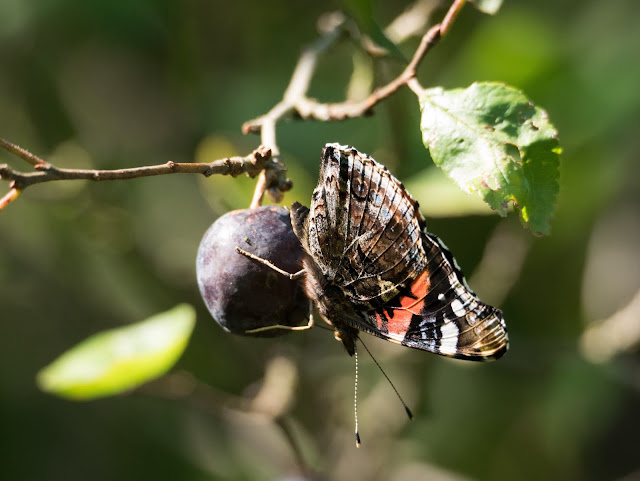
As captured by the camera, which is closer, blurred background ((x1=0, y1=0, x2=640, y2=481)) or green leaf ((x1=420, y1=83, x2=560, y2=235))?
green leaf ((x1=420, y1=83, x2=560, y2=235))

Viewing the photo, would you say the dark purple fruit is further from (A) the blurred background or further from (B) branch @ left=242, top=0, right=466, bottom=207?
(A) the blurred background

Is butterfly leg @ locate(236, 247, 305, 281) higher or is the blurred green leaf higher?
the blurred green leaf

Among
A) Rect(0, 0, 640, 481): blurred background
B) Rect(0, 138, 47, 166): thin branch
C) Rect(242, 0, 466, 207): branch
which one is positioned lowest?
Rect(0, 0, 640, 481): blurred background

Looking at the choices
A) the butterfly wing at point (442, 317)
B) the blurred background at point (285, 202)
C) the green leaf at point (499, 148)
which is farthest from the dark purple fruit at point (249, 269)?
the blurred background at point (285, 202)

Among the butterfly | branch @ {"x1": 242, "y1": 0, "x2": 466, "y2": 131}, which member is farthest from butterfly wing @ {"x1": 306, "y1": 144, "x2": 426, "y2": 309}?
branch @ {"x1": 242, "y1": 0, "x2": 466, "y2": 131}

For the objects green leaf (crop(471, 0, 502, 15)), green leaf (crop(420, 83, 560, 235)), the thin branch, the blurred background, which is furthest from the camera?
the blurred background

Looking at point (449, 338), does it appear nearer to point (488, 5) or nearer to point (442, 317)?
point (442, 317)

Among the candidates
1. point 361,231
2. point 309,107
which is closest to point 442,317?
point 361,231

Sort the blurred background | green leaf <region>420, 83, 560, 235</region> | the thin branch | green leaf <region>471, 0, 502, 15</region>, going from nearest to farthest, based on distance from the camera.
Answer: the thin branch → green leaf <region>420, 83, 560, 235</region> → green leaf <region>471, 0, 502, 15</region> → the blurred background
